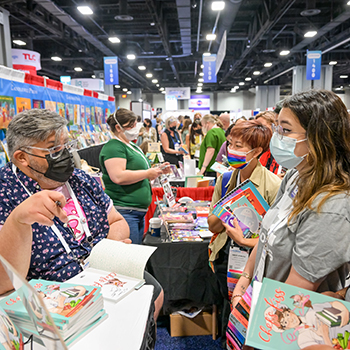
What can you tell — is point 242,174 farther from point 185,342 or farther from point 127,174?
point 185,342

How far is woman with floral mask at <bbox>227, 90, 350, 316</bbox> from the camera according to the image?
1.02 meters

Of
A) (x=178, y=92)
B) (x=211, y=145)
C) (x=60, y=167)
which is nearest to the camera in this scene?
(x=60, y=167)

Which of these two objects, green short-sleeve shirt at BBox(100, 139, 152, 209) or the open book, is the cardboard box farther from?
the open book

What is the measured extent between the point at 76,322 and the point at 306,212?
35.9 inches

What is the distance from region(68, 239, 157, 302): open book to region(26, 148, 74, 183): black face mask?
16.9 inches

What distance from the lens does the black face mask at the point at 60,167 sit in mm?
1524

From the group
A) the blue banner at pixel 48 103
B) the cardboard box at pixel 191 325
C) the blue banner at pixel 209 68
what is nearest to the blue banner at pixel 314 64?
the blue banner at pixel 209 68

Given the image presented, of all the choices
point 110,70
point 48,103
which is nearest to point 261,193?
point 48,103

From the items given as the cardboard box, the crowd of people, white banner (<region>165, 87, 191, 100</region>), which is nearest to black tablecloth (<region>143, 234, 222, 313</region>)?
the cardboard box

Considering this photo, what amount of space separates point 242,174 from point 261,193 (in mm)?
198

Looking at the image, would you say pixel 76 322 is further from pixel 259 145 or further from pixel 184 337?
pixel 184 337

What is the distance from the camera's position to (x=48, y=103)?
4.20 m

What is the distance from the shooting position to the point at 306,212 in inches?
43.1

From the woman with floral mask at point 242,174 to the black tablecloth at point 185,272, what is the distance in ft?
1.22
